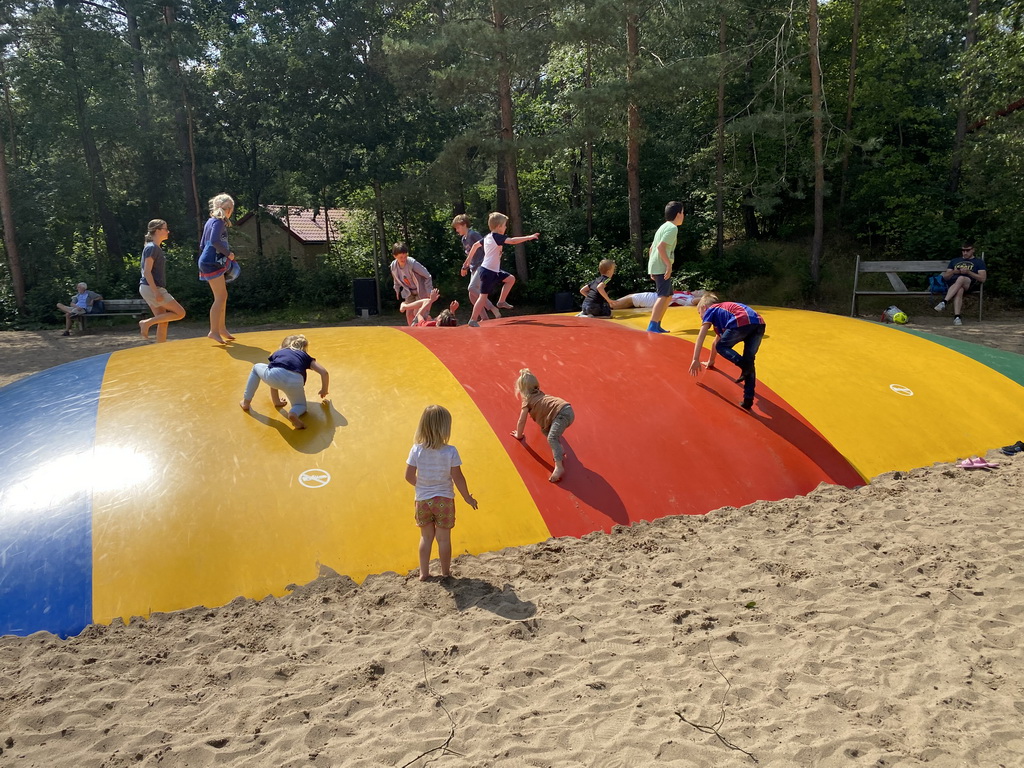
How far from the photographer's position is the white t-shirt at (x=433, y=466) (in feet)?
15.0

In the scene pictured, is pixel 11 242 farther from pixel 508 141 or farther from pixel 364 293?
pixel 508 141

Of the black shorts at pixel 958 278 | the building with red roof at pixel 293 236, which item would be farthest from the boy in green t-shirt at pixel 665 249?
the building with red roof at pixel 293 236

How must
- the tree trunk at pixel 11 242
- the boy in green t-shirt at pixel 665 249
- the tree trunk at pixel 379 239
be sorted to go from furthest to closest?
the tree trunk at pixel 379 239 → the tree trunk at pixel 11 242 → the boy in green t-shirt at pixel 665 249

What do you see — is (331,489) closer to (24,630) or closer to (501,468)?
(501,468)

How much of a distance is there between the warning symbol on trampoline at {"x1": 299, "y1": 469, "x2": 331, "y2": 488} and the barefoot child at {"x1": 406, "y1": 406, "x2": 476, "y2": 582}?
3.43 feet

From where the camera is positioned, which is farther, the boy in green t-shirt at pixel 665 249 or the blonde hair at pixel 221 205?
the boy in green t-shirt at pixel 665 249

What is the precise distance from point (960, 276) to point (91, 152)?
88.7 ft

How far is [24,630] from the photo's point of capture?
424cm

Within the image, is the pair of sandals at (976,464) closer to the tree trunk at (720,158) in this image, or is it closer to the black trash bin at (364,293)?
the tree trunk at (720,158)

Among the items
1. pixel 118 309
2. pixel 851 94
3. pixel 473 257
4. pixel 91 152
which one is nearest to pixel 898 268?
pixel 851 94

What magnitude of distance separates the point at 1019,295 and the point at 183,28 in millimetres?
26549

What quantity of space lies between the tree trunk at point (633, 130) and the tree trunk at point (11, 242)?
1691 centimetres

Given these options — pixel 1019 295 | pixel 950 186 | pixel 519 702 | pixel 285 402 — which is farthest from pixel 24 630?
pixel 950 186

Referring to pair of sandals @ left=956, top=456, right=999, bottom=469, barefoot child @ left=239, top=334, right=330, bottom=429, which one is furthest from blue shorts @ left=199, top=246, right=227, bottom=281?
pair of sandals @ left=956, top=456, right=999, bottom=469
